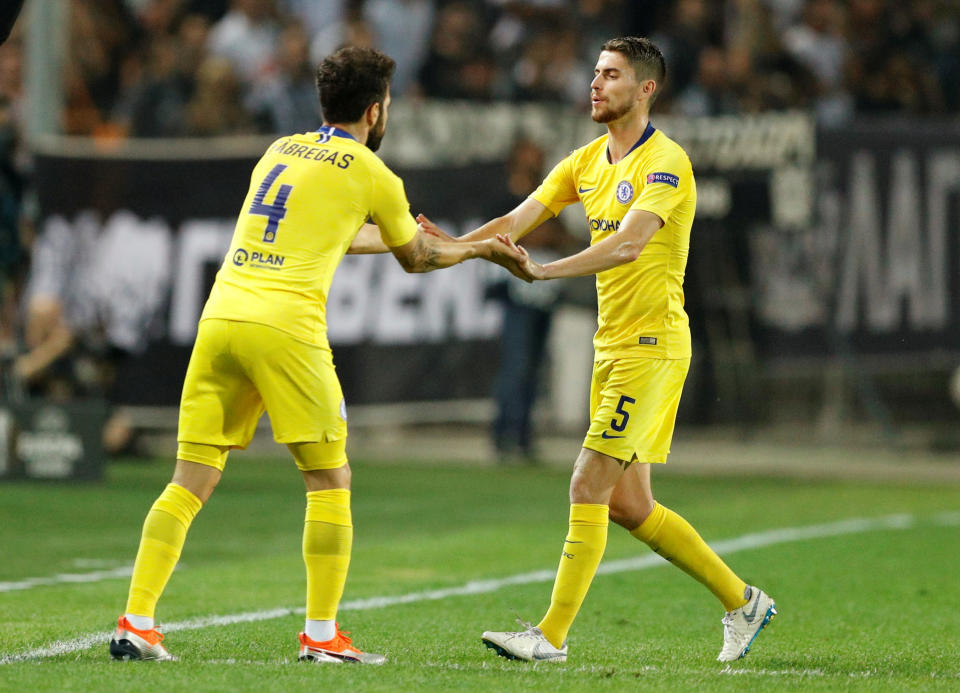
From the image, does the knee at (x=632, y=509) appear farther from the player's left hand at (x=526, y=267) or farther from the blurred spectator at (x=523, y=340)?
the blurred spectator at (x=523, y=340)

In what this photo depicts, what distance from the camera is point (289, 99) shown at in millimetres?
18047

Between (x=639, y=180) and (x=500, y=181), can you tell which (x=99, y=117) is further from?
(x=639, y=180)

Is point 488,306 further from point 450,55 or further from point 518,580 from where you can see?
point 518,580

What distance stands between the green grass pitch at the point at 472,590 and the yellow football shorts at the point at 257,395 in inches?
29.6

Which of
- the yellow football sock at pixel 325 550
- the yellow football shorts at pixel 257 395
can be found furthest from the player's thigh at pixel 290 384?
the yellow football sock at pixel 325 550

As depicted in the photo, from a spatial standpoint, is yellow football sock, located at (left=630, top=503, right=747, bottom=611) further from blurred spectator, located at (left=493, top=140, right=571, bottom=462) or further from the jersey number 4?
blurred spectator, located at (left=493, top=140, right=571, bottom=462)

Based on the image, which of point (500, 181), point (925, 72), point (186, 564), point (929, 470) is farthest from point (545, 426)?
point (186, 564)

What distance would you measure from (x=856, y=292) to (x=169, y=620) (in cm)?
999

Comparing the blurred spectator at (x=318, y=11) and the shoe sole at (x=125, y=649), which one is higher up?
the blurred spectator at (x=318, y=11)

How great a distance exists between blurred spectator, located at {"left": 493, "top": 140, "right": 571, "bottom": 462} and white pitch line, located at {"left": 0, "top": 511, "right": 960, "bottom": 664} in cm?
434

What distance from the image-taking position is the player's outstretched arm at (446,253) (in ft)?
19.2

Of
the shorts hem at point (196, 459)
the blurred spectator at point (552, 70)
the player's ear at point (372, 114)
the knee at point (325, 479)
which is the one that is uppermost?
the blurred spectator at point (552, 70)

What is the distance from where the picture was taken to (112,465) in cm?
1488

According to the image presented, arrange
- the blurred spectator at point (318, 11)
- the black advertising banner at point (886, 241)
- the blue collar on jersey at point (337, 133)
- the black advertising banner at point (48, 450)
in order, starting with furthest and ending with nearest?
the blurred spectator at point (318, 11) → the black advertising banner at point (886, 241) → the black advertising banner at point (48, 450) → the blue collar on jersey at point (337, 133)
